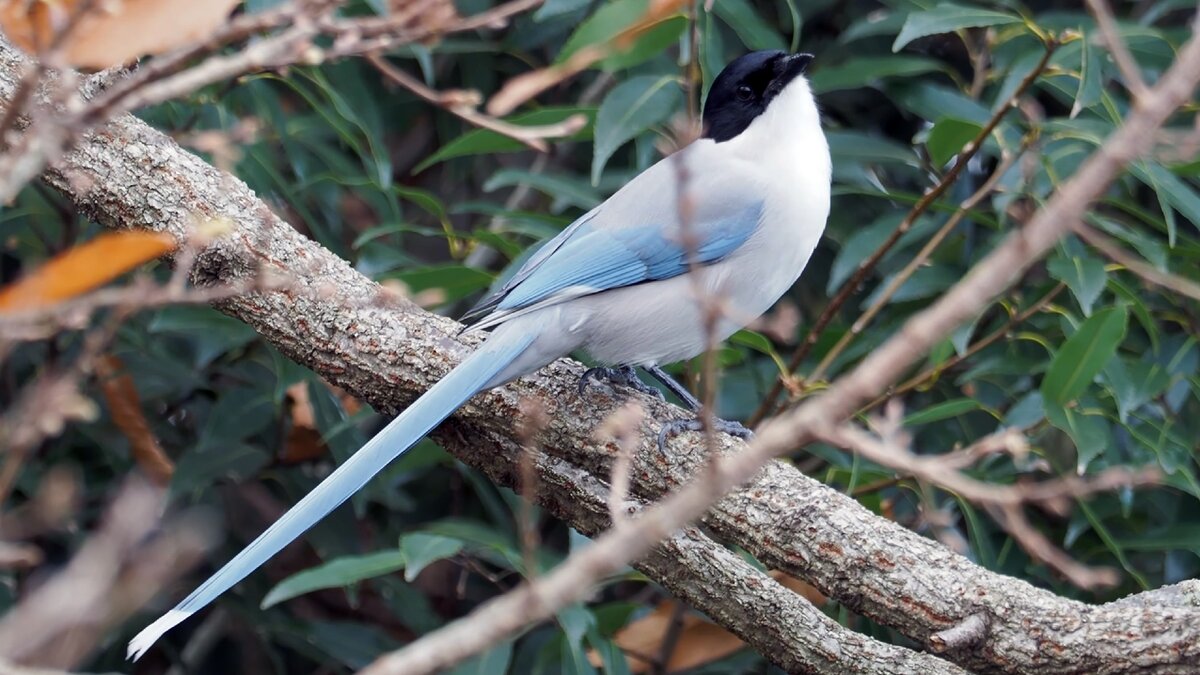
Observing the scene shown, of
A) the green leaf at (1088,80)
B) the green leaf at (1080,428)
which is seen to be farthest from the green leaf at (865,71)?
the green leaf at (1080,428)

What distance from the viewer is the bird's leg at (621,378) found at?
2.92m

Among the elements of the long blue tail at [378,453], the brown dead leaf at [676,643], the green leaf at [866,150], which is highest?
the long blue tail at [378,453]

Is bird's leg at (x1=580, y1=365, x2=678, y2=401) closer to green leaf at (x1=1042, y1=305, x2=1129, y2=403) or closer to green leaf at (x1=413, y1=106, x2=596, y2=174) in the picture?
green leaf at (x1=413, y1=106, x2=596, y2=174)

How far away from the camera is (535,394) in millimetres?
2812

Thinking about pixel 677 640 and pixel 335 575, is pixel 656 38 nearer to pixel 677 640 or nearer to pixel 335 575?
pixel 335 575

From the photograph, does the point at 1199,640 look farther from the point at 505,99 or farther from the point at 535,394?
the point at 505,99

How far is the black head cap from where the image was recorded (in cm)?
329

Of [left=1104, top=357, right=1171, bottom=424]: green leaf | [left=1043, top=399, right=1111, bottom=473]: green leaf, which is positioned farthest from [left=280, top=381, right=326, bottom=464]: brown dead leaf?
[left=1104, top=357, right=1171, bottom=424]: green leaf

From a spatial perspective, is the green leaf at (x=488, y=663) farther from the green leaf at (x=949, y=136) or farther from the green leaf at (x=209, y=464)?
the green leaf at (x=949, y=136)

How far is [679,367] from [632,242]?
56cm

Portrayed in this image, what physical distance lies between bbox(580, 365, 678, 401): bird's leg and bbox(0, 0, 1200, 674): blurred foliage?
0.74 ft

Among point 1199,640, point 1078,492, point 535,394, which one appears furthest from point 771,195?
point 1078,492

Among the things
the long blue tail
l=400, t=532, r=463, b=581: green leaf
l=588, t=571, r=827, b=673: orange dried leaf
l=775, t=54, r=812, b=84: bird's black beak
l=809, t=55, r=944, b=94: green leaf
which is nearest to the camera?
the long blue tail

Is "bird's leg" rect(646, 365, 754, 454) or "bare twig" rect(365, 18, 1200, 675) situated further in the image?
"bird's leg" rect(646, 365, 754, 454)
